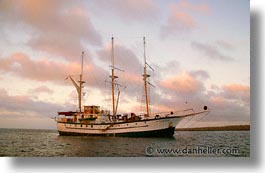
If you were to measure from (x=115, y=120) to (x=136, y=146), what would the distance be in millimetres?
313

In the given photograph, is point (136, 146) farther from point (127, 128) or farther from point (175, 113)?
point (175, 113)

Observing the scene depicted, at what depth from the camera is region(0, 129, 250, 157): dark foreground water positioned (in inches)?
131

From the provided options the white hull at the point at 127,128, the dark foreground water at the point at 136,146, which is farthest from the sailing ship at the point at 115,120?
the dark foreground water at the point at 136,146

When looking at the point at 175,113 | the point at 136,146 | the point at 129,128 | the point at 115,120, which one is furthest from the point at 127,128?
the point at 175,113

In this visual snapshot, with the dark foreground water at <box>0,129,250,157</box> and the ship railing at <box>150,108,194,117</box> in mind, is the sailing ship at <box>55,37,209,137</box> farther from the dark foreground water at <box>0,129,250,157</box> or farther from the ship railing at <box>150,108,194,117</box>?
the dark foreground water at <box>0,129,250,157</box>

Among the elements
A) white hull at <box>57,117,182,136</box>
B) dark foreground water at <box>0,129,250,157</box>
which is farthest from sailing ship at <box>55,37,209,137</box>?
dark foreground water at <box>0,129,250,157</box>

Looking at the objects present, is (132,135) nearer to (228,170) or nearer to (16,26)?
(228,170)

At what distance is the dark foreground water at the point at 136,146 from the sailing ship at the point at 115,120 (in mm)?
112

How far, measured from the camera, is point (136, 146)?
3398mm

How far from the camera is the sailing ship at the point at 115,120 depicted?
3.51 m

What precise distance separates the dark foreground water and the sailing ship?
0.37ft

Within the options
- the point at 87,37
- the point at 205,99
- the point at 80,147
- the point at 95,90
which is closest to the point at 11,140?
the point at 80,147

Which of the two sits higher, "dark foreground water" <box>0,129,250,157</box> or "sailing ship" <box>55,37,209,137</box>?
"sailing ship" <box>55,37,209,137</box>

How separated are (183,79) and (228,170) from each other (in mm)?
793
